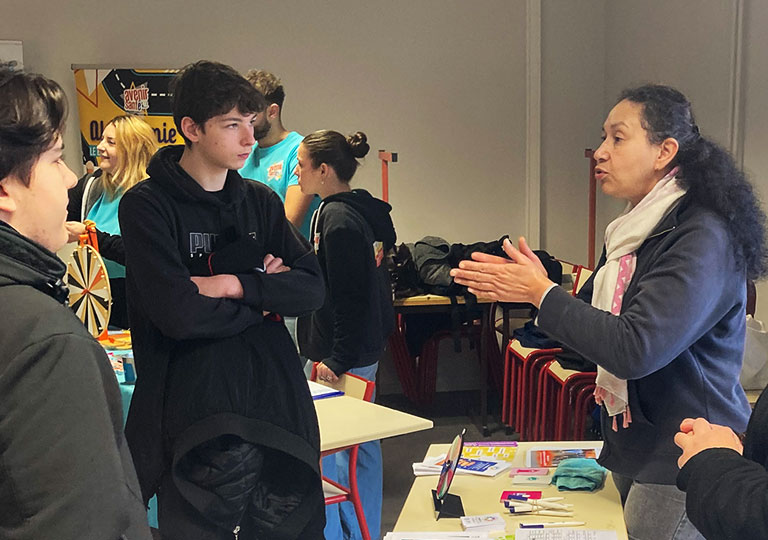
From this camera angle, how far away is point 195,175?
6.27 feet

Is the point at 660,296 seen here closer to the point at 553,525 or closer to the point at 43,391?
the point at 553,525

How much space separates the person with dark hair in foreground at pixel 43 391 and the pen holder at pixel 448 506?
886mm

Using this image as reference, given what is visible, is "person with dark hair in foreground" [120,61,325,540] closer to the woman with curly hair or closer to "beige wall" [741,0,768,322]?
the woman with curly hair

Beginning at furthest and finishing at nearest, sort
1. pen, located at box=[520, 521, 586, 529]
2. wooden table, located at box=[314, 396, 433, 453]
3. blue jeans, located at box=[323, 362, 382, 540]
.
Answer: blue jeans, located at box=[323, 362, 382, 540] → wooden table, located at box=[314, 396, 433, 453] → pen, located at box=[520, 521, 586, 529]

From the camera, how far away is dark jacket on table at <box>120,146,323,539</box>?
175cm

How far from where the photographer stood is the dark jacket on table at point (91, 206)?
297cm

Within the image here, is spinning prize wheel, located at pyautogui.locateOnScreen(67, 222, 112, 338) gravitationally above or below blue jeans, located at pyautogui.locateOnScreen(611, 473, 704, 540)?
above

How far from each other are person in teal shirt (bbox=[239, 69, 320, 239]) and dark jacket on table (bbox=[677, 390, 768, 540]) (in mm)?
2256

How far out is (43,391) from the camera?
3.17 ft

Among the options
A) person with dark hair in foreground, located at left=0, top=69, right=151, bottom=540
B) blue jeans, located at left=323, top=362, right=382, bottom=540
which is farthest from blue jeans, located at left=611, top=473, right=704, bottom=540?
blue jeans, located at left=323, top=362, right=382, bottom=540

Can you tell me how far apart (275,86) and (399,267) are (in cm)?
183

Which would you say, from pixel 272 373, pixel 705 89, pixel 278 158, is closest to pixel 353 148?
pixel 278 158

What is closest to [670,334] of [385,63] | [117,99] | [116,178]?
[116,178]

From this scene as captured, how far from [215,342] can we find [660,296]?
3.01 ft
